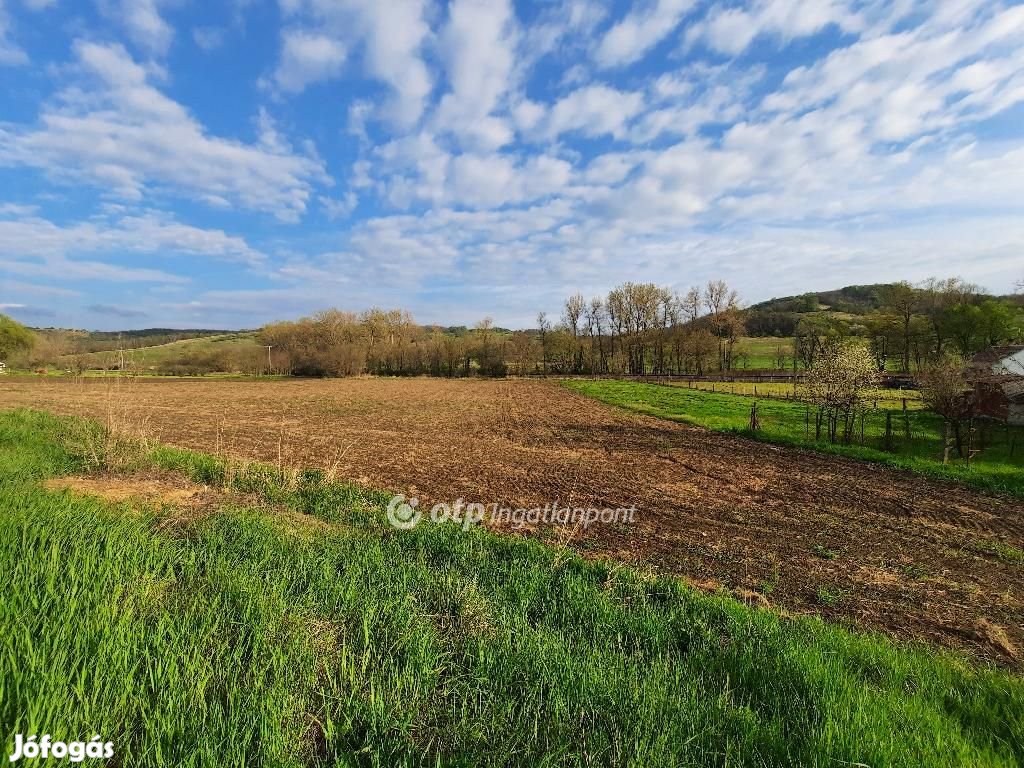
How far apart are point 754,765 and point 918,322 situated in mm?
87645

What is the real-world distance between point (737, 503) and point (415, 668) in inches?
474

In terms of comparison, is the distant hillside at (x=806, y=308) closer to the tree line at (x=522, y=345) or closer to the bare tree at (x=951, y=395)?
the tree line at (x=522, y=345)

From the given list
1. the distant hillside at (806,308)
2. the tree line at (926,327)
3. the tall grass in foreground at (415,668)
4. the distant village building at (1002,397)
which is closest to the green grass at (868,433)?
the distant village building at (1002,397)

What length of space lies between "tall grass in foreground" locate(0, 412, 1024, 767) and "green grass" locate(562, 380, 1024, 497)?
602 inches

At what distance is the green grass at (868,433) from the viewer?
636 inches

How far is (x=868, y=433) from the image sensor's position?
82.8 feet

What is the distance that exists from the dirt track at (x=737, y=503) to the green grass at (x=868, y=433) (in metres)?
1.38

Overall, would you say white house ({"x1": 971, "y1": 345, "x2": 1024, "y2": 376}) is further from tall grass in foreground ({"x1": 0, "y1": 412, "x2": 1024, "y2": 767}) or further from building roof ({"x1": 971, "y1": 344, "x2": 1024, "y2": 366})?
tall grass in foreground ({"x1": 0, "y1": 412, "x2": 1024, "y2": 767})

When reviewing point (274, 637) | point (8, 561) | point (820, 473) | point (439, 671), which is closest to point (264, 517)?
point (8, 561)

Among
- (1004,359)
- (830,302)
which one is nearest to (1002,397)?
(1004,359)

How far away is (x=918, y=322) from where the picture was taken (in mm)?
66250

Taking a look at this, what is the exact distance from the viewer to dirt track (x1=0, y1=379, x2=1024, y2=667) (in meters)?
7.55

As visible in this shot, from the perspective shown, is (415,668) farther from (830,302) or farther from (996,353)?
(830,302)

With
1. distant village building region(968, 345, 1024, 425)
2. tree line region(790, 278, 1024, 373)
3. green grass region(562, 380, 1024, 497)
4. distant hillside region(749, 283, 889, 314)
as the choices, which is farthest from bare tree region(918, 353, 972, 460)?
distant hillside region(749, 283, 889, 314)
